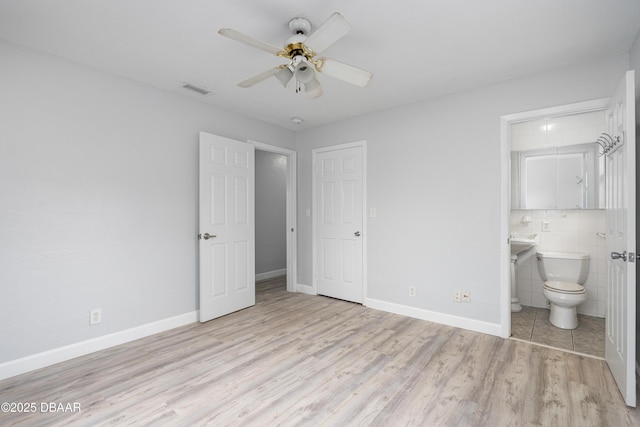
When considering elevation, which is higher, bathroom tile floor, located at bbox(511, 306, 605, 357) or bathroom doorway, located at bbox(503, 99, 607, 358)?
bathroom doorway, located at bbox(503, 99, 607, 358)

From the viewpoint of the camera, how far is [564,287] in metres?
3.17

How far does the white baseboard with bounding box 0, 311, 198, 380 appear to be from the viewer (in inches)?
88.9

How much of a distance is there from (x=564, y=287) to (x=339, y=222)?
2.57 metres

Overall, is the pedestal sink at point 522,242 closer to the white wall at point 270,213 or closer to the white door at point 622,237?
the white door at point 622,237

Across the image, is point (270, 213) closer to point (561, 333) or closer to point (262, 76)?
point (262, 76)

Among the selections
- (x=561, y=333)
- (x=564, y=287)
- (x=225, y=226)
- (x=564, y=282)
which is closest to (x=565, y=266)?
(x=564, y=282)

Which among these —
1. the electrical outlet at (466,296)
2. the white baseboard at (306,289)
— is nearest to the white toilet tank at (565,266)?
the electrical outlet at (466,296)

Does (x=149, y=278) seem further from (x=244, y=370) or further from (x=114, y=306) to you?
(x=244, y=370)

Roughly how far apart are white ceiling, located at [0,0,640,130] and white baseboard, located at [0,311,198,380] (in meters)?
2.36

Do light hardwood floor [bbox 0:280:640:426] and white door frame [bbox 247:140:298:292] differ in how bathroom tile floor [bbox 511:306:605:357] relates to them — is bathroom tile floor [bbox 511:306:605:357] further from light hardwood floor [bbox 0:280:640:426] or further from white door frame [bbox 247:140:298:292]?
white door frame [bbox 247:140:298:292]

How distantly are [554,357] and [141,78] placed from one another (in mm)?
4370

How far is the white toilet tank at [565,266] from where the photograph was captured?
3420 millimetres

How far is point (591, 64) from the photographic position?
8.33 ft

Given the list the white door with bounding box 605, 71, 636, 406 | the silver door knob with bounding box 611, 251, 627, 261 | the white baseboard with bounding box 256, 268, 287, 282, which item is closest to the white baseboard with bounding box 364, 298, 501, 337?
the white door with bounding box 605, 71, 636, 406
